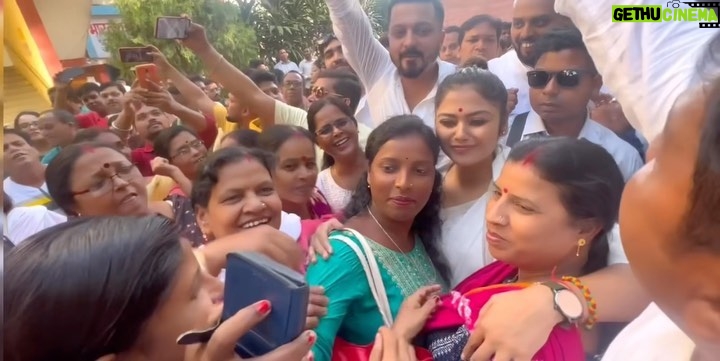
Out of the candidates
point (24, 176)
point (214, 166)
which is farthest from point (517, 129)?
point (24, 176)

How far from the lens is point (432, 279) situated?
2.78ft

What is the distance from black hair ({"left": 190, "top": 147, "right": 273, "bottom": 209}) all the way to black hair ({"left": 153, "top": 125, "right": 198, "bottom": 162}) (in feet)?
0.82

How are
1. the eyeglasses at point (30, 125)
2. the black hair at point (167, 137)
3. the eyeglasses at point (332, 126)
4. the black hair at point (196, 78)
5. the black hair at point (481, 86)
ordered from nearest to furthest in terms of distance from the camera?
1. the black hair at point (481, 86)
2. the eyeglasses at point (30, 125)
3. the black hair at point (196, 78)
4. the eyeglasses at point (332, 126)
5. the black hair at point (167, 137)

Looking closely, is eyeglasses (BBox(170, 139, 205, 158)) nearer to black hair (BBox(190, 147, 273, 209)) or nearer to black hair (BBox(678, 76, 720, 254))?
black hair (BBox(190, 147, 273, 209))

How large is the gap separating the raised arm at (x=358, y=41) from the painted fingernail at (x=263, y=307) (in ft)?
1.68

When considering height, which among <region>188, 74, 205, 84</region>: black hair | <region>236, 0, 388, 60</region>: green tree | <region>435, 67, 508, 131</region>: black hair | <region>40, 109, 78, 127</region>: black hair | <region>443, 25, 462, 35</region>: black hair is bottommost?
<region>40, 109, 78, 127</region>: black hair

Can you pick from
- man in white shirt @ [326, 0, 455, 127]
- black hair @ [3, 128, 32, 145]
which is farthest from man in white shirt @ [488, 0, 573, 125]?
black hair @ [3, 128, 32, 145]

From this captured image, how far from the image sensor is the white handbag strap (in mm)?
812

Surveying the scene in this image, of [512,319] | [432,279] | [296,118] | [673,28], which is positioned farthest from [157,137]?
[673,28]

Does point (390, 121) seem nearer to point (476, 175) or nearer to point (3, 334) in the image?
point (476, 175)

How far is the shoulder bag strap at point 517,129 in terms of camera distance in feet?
2.63

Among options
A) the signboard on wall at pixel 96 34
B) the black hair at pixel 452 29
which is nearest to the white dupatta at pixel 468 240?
the black hair at pixel 452 29

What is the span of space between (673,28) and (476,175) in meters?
0.33

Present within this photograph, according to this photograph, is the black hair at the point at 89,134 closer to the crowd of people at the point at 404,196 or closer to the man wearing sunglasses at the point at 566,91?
the crowd of people at the point at 404,196
